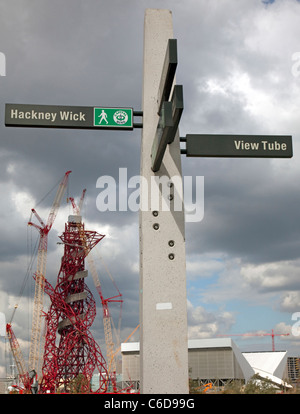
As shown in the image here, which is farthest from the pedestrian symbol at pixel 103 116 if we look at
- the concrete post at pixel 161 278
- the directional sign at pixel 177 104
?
the directional sign at pixel 177 104

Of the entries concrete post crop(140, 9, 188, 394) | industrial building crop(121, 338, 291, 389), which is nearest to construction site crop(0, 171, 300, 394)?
industrial building crop(121, 338, 291, 389)

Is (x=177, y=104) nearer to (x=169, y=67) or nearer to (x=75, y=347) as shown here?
(x=169, y=67)

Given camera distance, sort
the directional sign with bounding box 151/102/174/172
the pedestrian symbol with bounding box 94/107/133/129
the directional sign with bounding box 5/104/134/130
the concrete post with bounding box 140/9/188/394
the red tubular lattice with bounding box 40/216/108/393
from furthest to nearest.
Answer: the red tubular lattice with bounding box 40/216/108/393
the pedestrian symbol with bounding box 94/107/133/129
the directional sign with bounding box 5/104/134/130
the concrete post with bounding box 140/9/188/394
the directional sign with bounding box 151/102/174/172

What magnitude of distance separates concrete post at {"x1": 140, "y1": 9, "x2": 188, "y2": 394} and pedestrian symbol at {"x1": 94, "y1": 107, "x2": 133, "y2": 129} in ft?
1.25

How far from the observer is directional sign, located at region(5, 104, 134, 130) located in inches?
435

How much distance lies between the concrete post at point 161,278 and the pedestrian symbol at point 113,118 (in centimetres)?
38

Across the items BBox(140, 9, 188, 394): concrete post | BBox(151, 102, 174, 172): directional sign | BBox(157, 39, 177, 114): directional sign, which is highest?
BBox(157, 39, 177, 114): directional sign

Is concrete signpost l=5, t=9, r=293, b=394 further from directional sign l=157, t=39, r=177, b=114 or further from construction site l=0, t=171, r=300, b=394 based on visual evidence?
construction site l=0, t=171, r=300, b=394

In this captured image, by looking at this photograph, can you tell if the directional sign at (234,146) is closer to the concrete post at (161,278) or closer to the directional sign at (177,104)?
the concrete post at (161,278)

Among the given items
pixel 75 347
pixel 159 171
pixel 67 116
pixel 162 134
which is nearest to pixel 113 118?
pixel 67 116

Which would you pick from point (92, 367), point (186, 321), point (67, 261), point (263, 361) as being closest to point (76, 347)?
point (92, 367)

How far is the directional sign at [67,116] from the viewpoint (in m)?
11.0

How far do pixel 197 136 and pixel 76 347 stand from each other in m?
67.6
